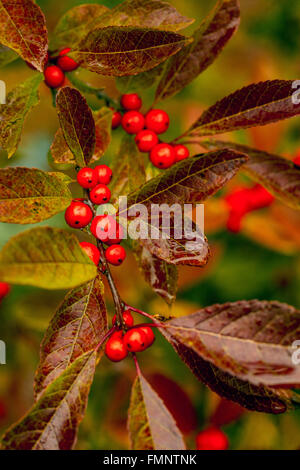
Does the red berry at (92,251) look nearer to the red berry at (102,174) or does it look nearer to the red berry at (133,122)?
the red berry at (102,174)

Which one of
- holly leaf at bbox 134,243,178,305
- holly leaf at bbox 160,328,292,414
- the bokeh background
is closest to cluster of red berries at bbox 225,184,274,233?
the bokeh background

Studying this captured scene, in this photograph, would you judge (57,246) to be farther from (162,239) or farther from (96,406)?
(96,406)

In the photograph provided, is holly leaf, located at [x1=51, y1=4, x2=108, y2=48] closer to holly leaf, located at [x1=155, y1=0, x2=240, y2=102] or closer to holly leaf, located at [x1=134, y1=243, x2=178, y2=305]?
holly leaf, located at [x1=155, y1=0, x2=240, y2=102]

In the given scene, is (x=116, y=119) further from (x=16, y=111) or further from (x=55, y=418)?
(x=55, y=418)

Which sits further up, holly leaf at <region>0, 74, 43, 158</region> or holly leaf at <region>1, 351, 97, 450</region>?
holly leaf at <region>0, 74, 43, 158</region>
